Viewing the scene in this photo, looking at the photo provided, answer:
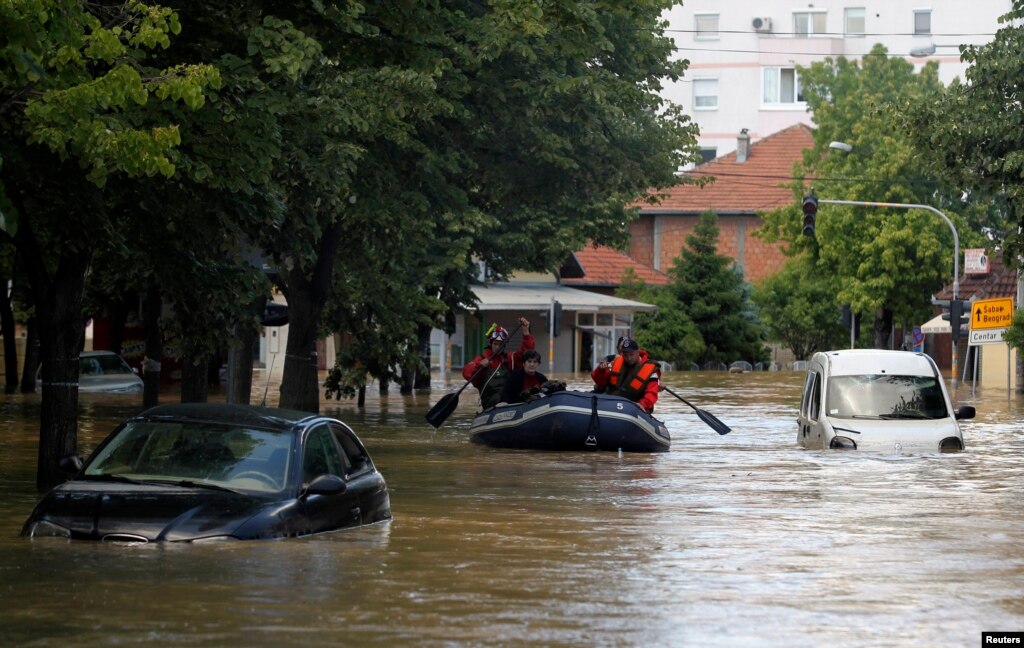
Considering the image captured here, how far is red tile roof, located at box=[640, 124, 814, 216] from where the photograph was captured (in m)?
87.9

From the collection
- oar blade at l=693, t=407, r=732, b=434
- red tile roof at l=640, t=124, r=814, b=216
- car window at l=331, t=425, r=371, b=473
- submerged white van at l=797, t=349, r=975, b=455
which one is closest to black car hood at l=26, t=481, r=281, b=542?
car window at l=331, t=425, r=371, b=473

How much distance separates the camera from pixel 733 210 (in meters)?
87.8

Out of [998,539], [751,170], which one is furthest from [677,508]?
[751,170]

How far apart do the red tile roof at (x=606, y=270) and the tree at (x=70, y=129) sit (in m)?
59.1

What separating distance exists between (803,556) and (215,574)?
4468 mm

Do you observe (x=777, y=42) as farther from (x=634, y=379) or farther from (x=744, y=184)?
(x=634, y=379)


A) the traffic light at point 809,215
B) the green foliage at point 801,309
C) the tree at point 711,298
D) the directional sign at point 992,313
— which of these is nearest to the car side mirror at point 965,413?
the traffic light at point 809,215

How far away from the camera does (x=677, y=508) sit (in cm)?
1805

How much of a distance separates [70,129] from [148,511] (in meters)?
3.39

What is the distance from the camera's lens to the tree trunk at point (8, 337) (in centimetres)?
4581

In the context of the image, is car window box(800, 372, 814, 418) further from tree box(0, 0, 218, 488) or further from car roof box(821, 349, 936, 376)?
tree box(0, 0, 218, 488)

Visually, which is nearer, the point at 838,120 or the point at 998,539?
the point at 998,539

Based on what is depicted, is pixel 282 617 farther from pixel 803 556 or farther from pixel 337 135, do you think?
pixel 337 135

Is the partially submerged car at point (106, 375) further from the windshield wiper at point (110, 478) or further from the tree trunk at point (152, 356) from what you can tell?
the windshield wiper at point (110, 478)
